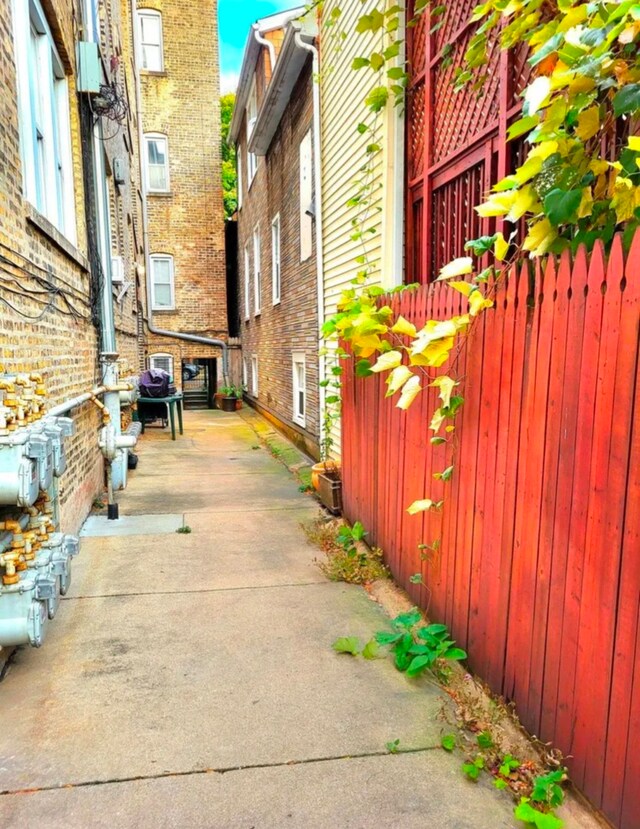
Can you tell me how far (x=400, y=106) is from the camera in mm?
5137

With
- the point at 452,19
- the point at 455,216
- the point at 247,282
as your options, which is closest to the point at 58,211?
the point at 455,216

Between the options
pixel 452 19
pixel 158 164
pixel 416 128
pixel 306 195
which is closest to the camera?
pixel 452 19

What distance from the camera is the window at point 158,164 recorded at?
17250 mm

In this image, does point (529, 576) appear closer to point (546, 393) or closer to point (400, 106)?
point (546, 393)

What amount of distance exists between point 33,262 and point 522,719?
3.94m

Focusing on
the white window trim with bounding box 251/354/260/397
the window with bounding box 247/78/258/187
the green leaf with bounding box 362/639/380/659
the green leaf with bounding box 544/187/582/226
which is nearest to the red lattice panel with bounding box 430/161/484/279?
the green leaf with bounding box 544/187/582/226

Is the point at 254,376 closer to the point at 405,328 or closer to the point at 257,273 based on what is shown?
the point at 257,273

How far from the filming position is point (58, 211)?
17.5 ft

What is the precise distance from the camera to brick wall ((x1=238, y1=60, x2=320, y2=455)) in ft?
27.6

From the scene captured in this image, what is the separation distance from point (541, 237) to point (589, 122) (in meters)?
0.44

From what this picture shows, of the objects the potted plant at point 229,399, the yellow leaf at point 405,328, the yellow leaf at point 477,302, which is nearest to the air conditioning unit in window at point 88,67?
the yellow leaf at point 405,328

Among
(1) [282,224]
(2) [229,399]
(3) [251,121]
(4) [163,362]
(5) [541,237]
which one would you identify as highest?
(3) [251,121]

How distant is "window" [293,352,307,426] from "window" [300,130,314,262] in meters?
1.61

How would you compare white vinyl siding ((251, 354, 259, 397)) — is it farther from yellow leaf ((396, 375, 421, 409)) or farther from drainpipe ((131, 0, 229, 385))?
yellow leaf ((396, 375, 421, 409))
